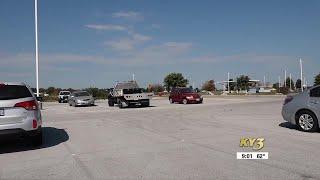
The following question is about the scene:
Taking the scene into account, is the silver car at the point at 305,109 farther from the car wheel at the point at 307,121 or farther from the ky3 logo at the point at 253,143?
the ky3 logo at the point at 253,143

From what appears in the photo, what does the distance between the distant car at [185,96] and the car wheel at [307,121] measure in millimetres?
23461

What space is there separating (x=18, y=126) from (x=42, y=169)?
7.69 ft

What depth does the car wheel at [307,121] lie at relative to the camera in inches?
497

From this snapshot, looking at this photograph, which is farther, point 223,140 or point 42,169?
point 223,140

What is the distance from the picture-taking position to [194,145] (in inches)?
411

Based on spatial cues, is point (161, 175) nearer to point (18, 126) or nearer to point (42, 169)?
point (42, 169)

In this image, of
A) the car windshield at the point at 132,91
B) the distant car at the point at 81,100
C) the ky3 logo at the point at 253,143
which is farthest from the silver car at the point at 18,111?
the distant car at the point at 81,100

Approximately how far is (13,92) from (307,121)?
828 centimetres

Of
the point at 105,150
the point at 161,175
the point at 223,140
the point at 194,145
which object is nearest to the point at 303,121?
the point at 223,140

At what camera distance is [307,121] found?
12820 mm

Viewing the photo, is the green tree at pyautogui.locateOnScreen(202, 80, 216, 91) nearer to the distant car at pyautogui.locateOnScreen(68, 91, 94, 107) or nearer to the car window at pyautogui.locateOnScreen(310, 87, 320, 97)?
the distant car at pyautogui.locateOnScreen(68, 91, 94, 107)

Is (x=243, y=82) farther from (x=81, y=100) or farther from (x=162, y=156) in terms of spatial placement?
(x=162, y=156)

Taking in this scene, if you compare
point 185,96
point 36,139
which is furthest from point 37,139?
point 185,96

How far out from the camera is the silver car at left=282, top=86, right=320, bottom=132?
12.6 m
